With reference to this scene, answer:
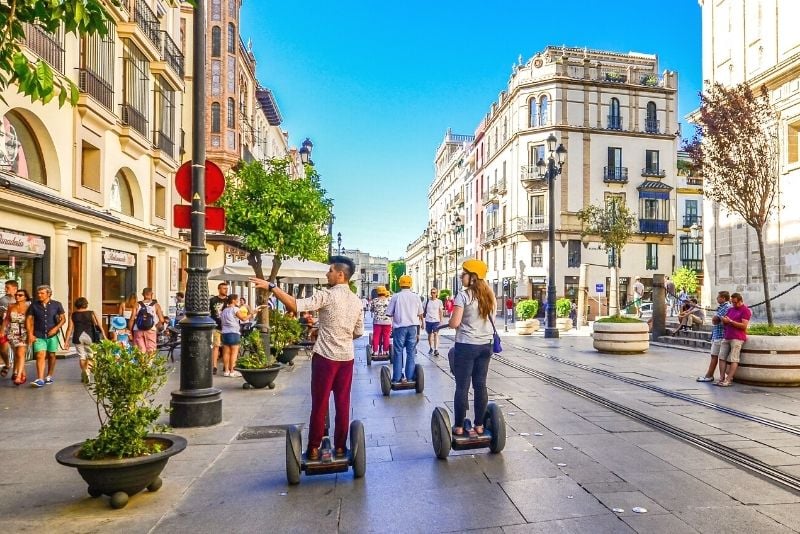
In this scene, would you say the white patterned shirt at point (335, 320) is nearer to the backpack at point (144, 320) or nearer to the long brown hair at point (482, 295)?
the long brown hair at point (482, 295)

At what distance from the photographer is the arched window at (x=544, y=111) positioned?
45.2 meters

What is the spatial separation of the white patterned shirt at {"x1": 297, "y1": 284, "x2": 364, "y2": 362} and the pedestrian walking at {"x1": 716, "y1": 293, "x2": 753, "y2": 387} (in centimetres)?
725

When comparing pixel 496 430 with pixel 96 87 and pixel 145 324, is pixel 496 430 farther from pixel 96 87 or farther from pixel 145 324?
pixel 96 87

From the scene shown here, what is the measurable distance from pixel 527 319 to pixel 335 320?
68.2ft

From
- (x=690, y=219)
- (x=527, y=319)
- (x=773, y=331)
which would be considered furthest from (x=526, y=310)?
(x=690, y=219)

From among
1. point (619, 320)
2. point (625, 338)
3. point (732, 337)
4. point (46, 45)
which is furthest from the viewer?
point (619, 320)

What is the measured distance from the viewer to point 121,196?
1923 centimetres

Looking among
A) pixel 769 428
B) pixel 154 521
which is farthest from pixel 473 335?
pixel 769 428

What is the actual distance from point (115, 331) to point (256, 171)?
6.39 metres

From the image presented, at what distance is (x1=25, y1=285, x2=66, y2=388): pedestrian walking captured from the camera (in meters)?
9.98

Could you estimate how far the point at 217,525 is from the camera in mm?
4062

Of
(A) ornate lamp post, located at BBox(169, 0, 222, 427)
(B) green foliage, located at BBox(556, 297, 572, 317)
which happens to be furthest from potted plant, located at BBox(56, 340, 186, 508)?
(B) green foliage, located at BBox(556, 297, 572, 317)

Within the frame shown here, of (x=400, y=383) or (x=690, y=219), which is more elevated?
(x=690, y=219)

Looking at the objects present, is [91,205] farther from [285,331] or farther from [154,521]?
[154,521]
